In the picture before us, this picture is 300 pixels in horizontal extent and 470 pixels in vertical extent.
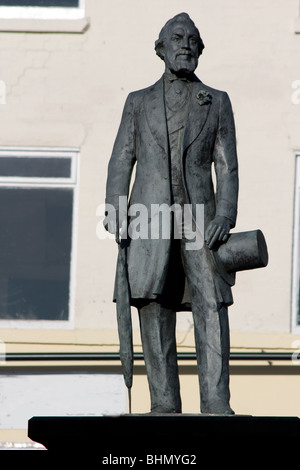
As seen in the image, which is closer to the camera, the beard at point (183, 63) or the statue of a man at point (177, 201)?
the statue of a man at point (177, 201)

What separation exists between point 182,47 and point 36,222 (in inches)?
233

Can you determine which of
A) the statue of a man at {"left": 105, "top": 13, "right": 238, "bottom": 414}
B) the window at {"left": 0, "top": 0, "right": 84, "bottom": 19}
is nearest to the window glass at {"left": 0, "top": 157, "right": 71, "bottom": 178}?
the window at {"left": 0, "top": 0, "right": 84, "bottom": 19}

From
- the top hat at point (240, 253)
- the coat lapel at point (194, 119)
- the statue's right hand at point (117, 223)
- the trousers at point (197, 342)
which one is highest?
the coat lapel at point (194, 119)

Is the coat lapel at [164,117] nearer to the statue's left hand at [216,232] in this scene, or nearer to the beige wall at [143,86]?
the statue's left hand at [216,232]

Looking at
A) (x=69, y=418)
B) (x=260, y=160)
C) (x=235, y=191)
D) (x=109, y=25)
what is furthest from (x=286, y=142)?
(x=69, y=418)

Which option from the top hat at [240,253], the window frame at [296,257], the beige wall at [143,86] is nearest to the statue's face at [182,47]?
the top hat at [240,253]

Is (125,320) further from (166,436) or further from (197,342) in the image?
(166,436)

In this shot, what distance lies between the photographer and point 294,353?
1758cm

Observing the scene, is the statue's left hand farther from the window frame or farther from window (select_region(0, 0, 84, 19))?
window (select_region(0, 0, 84, 19))

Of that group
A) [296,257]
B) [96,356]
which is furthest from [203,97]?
[296,257]

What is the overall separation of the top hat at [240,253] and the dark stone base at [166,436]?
1.14 meters

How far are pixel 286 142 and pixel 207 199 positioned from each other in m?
5.75

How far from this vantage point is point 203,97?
12.7m

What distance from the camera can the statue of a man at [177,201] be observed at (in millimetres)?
12445
